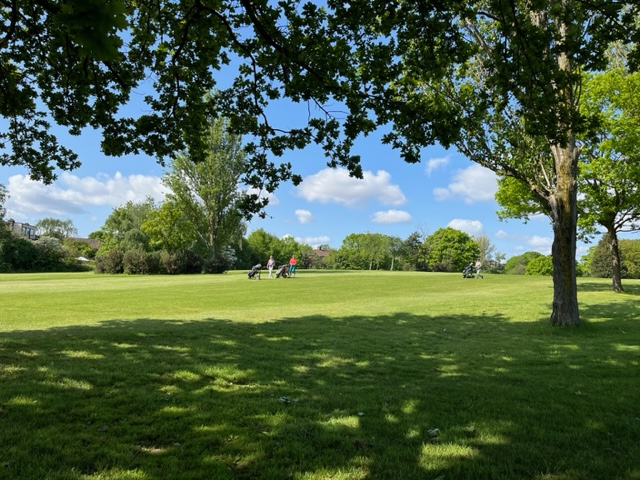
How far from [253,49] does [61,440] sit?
7394 mm

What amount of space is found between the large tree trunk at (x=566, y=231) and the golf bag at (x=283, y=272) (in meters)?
27.3

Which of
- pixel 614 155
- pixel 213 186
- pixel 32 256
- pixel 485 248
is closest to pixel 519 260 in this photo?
pixel 485 248

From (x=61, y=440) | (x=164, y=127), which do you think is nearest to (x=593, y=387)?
(x=61, y=440)

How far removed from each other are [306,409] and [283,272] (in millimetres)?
33552

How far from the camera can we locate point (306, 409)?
203 inches

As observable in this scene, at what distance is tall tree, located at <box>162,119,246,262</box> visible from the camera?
48.7m

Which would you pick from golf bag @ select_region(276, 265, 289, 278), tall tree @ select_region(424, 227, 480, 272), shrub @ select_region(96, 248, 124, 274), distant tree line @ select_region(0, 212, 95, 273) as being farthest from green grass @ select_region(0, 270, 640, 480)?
tall tree @ select_region(424, 227, 480, 272)

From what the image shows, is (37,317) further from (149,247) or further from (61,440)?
(149,247)

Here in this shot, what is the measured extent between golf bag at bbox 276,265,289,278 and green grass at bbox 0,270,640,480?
84.5 feet

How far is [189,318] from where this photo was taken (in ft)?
45.8

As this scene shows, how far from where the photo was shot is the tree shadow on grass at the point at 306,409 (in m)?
3.69

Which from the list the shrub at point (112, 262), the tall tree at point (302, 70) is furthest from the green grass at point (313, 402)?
the shrub at point (112, 262)

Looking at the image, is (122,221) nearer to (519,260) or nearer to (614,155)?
(614,155)

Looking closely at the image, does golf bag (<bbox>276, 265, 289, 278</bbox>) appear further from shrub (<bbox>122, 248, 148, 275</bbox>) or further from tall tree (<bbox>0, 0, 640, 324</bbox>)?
tall tree (<bbox>0, 0, 640, 324</bbox>)
